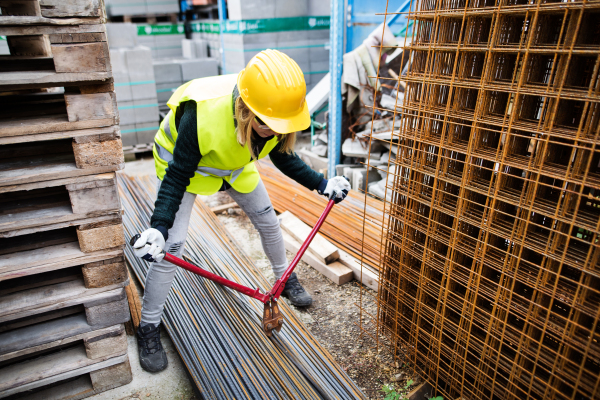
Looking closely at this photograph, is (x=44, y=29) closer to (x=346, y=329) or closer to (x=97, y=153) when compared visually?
(x=97, y=153)

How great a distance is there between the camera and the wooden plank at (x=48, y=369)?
2406mm

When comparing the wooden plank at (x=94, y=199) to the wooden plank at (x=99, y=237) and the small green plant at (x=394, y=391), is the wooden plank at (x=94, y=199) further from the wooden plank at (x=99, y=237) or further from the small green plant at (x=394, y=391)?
the small green plant at (x=394, y=391)

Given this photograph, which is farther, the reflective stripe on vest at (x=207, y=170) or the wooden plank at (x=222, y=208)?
the wooden plank at (x=222, y=208)

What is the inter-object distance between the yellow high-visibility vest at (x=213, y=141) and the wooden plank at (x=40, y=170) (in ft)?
1.72

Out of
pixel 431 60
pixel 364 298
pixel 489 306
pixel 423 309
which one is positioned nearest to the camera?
pixel 431 60

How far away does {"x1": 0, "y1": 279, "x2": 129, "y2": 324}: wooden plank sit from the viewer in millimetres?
2283

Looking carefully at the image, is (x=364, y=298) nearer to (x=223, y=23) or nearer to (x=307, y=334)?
(x=307, y=334)

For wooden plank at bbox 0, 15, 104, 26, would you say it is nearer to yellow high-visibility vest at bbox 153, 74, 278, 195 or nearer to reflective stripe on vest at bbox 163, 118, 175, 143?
yellow high-visibility vest at bbox 153, 74, 278, 195

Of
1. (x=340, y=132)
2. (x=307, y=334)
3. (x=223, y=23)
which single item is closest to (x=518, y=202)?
(x=307, y=334)

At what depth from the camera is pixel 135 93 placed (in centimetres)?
698

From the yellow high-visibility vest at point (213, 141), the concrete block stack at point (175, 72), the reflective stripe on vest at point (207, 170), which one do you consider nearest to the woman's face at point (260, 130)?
the yellow high-visibility vest at point (213, 141)

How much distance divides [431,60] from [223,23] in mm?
6912

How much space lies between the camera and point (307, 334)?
9.73 ft

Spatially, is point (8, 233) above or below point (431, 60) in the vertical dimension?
below
